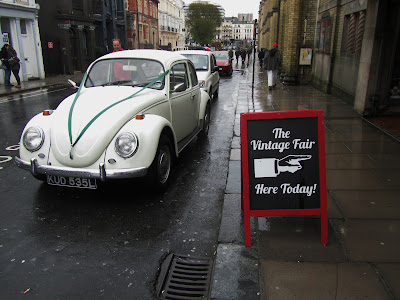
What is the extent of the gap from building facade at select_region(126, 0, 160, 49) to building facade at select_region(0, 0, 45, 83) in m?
23.5

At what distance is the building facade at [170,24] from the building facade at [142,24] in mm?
4080

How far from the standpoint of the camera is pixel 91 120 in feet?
13.3

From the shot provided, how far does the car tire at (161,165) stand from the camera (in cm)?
420

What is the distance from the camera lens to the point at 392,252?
3.05 m

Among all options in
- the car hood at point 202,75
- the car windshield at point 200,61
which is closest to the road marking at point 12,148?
the car hood at point 202,75

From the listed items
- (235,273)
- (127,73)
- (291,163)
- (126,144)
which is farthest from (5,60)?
(235,273)

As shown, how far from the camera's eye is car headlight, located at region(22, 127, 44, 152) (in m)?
4.05

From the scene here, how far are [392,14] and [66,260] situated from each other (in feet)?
27.2

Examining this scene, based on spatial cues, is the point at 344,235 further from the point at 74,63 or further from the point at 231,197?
the point at 74,63

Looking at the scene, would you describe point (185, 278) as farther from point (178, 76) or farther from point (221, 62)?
point (221, 62)

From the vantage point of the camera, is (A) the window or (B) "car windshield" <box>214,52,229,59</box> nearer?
(A) the window

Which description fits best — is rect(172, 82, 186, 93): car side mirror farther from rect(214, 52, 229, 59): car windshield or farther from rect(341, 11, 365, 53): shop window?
rect(214, 52, 229, 59): car windshield

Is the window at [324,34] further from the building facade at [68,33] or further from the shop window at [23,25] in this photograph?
the shop window at [23,25]

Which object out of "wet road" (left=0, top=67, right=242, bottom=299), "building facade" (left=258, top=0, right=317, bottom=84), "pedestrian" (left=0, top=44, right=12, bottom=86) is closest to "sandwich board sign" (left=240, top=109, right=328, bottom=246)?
"wet road" (left=0, top=67, right=242, bottom=299)
